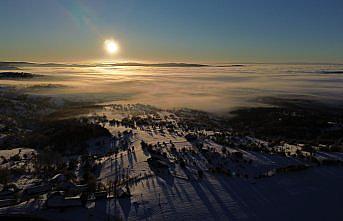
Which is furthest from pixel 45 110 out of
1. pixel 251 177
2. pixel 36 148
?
pixel 251 177

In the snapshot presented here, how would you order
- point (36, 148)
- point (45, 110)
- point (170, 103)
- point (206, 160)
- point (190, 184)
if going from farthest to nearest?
point (170, 103) → point (45, 110) → point (36, 148) → point (206, 160) → point (190, 184)

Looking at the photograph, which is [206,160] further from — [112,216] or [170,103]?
[170,103]

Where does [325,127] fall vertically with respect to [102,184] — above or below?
below

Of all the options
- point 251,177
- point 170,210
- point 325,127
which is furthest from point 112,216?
point 325,127

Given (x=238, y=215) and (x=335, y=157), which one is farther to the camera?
(x=335, y=157)

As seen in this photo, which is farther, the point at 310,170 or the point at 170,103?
the point at 170,103

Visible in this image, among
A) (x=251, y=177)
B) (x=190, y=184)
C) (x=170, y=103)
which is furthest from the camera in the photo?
(x=170, y=103)

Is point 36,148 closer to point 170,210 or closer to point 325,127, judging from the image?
point 170,210
